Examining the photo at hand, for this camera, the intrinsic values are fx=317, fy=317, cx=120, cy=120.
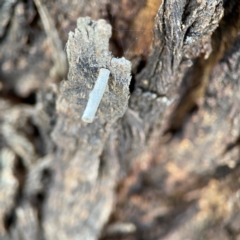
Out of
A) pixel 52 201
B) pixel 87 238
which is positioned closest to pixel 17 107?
pixel 52 201

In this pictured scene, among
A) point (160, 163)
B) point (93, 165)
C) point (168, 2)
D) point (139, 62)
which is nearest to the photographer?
point (168, 2)

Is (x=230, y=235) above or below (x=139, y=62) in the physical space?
below

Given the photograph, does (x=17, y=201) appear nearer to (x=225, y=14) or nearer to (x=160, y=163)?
(x=160, y=163)

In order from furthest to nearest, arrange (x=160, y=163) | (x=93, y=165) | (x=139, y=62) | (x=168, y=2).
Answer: (x=160, y=163) < (x=93, y=165) < (x=139, y=62) < (x=168, y=2)

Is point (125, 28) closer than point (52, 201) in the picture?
Yes

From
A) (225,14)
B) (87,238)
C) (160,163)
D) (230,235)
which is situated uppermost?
(225,14)
